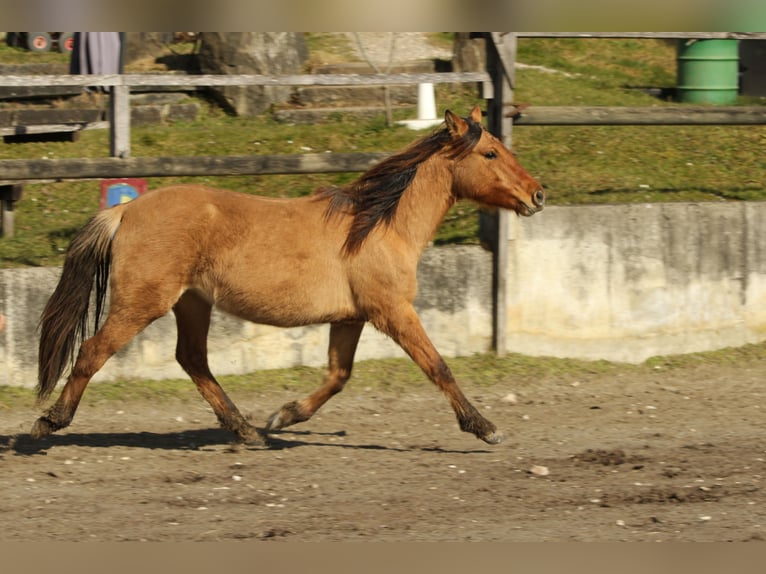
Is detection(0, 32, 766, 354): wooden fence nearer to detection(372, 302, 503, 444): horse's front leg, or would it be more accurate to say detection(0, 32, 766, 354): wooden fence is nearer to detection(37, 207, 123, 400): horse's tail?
detection(37, 207, 123, 400): horse's tail

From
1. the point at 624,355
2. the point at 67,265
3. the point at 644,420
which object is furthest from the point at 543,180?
the point at 67,265

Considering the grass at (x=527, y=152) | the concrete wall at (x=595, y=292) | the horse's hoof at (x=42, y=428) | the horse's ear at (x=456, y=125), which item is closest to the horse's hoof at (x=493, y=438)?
the horse's ear at (x=456, y=125)

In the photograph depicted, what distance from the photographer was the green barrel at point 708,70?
42.1ft

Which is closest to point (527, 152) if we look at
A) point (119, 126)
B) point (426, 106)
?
point (426, 106)

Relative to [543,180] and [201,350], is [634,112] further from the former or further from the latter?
[201,350]

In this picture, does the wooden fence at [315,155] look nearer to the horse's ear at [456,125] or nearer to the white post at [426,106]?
the horse's ear at [456,125]

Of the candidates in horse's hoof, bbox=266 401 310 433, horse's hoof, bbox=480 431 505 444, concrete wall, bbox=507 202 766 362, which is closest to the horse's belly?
horse's hoof, bbox=266 401 310 433

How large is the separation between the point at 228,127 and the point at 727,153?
5.35m

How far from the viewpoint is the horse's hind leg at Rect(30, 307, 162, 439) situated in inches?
265

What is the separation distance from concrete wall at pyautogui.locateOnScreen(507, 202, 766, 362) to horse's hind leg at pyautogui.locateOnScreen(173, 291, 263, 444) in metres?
2.72

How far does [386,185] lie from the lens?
7.26 meters

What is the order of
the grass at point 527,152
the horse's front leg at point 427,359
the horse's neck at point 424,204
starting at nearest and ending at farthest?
1. the horse's front leg at point 427,359
2. the horse's neck at point 424,204
3. the grass at point 527,152

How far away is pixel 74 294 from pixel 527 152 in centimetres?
573

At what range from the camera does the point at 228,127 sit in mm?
12797
